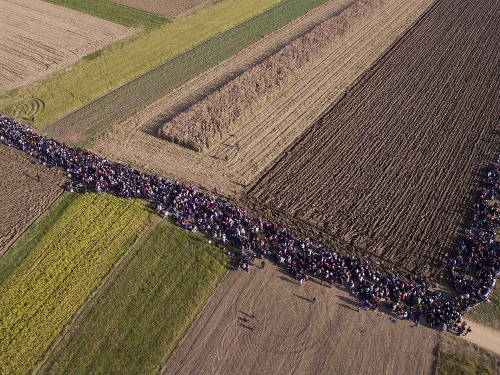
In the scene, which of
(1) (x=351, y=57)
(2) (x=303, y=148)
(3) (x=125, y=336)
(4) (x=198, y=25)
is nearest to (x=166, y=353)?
(3) (x=125, y=336)

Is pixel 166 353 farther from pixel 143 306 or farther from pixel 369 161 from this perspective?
pixel 369 161

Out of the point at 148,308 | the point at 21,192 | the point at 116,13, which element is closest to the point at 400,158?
the point at 148,308

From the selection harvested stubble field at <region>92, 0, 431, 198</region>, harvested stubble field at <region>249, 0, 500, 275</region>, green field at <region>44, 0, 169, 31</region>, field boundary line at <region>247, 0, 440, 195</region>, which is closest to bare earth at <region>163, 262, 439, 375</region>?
harvested stubble field at <region>249, 0, 500, 275</region>

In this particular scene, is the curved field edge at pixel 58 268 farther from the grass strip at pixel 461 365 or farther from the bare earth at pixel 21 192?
the grass strip at pixel 461 365

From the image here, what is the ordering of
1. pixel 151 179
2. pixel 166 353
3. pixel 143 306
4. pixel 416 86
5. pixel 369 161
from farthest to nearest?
pixel 416 86 < pixel 369 161 < pixel 151 179 < pixel 143 306 < pixel 166 353

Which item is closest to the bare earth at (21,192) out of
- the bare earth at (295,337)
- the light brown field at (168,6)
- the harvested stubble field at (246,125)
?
the harvested stubble field at (246,125)

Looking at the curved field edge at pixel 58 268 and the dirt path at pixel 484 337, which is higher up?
the dirt path at pixel 484 337
